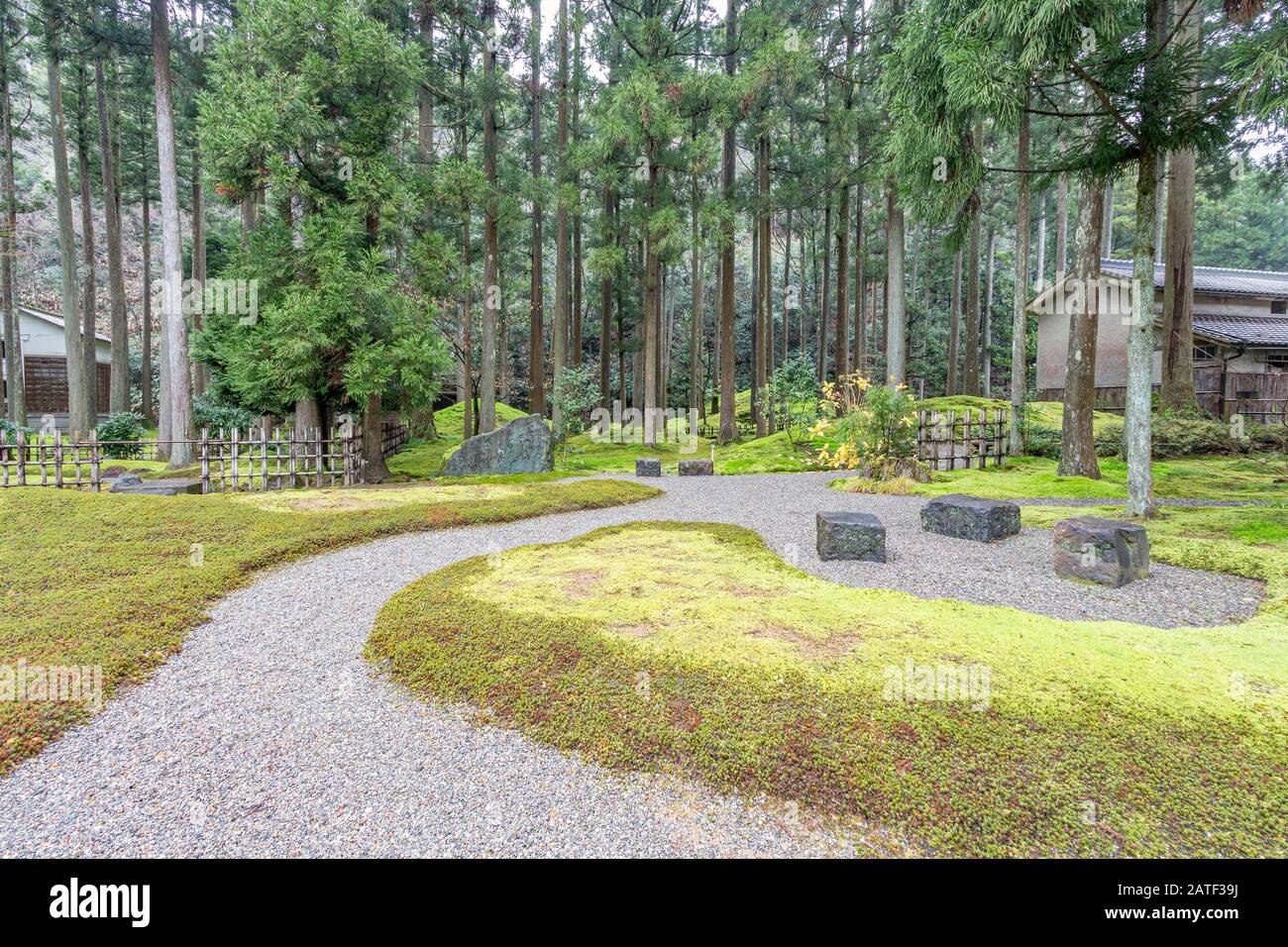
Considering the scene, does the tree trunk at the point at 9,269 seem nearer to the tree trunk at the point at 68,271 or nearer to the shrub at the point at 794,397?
the tree trunk at the point at 68,271

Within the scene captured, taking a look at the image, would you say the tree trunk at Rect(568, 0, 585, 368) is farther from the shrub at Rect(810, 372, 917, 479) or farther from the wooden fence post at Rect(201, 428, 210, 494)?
the wooden fence post at Rect(201, 428, 210, 494)

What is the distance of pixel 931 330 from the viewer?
2922cm

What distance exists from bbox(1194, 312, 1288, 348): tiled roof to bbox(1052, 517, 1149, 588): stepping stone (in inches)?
736

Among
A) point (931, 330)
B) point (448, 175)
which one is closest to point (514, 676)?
point (448, 175)

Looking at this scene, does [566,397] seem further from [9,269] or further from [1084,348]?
[9,269]

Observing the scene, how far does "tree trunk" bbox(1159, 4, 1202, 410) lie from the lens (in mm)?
13945

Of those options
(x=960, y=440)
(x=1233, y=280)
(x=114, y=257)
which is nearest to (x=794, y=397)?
(x=960, y=440)

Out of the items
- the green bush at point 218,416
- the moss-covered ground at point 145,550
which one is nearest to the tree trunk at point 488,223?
the moss-covered ground at point 145,550

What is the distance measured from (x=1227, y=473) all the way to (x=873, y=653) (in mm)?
12578

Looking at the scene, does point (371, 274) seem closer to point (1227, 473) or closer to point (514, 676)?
point (514, 676)

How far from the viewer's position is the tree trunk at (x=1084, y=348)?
37.1ft

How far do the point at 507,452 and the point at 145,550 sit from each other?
315 inches

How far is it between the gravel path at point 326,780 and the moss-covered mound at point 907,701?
0.76ft

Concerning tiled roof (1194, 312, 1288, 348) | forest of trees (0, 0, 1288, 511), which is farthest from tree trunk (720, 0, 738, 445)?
tiled roof (1194, 312, 1288, 348)
